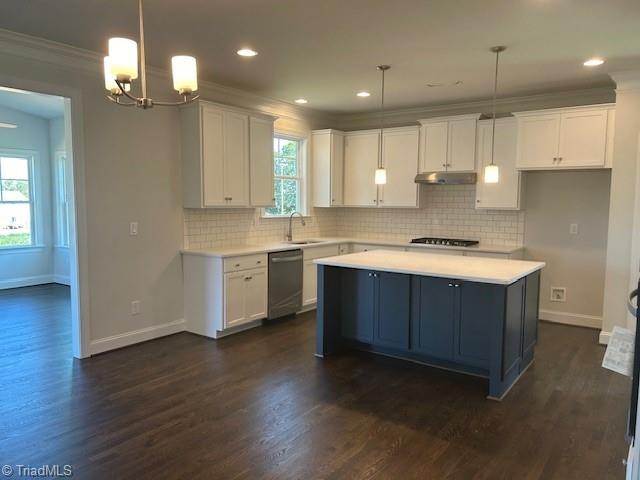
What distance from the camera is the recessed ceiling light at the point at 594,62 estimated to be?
4.04 m

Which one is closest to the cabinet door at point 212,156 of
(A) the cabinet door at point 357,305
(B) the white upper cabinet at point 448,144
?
(A) the cabinet door at point 357,305

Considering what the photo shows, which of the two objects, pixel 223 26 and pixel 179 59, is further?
pixel 223 26

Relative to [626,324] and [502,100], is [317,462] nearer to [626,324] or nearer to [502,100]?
[626,324]

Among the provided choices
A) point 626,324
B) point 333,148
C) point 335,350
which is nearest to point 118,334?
point 335,350

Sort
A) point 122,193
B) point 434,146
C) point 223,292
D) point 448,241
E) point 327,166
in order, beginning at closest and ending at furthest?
point 122,193, point 223,292, point 448,241, point 434,146, point 327,166

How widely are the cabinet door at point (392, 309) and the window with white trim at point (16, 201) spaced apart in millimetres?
6398

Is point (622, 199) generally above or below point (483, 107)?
below

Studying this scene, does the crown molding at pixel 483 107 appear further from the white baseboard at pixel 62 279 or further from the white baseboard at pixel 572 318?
the white baseboard at pixel 62 279

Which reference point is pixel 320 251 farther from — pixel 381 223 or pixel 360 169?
pixel 360 169

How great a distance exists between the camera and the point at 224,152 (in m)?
5.00

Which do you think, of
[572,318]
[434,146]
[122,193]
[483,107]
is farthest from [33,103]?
[572,318]

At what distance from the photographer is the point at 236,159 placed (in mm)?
5152

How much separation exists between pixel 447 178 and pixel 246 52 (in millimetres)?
2900

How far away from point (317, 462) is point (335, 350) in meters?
1.81
